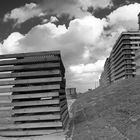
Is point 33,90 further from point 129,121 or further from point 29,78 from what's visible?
point 129,121

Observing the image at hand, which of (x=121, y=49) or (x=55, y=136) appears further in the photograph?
(x=121, y=49)

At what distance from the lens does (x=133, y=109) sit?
27.5 feet

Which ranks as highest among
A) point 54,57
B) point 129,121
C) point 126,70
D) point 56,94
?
point 126,70

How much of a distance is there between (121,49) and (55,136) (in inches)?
2825

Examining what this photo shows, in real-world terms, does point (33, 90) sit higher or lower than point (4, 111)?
higher

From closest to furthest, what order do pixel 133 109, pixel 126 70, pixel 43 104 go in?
pixel 43 104, pixel 133 109, pixel 126 70

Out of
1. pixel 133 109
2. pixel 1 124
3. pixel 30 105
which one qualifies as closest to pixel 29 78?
pixel 30 105

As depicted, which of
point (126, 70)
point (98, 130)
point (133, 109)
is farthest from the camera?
point (126, 70)

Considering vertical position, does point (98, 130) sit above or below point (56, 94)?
below

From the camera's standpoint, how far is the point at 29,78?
7.68 metres

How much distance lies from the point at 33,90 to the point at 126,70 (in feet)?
224

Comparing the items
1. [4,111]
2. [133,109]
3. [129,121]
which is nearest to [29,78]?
[4,111]

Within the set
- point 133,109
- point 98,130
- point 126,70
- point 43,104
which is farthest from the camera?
point 126,70

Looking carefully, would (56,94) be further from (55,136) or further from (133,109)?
(133,109)
